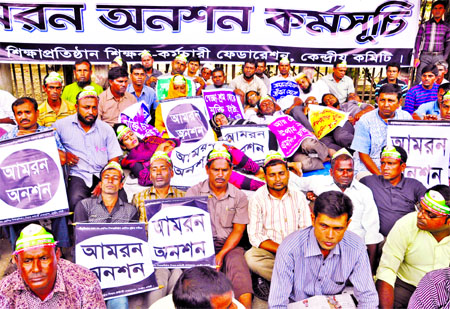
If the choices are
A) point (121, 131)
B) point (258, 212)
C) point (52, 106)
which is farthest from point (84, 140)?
point (258, 212)

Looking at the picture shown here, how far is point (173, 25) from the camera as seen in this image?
791cm

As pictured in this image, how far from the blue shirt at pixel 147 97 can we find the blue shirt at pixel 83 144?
2016 mm

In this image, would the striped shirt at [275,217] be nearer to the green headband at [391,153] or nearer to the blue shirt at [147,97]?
the green headband at [391,153]

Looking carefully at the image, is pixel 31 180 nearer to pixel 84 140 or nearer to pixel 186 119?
pixel 84 140

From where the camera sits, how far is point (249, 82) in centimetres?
789

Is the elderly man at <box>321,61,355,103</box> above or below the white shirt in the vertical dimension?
above

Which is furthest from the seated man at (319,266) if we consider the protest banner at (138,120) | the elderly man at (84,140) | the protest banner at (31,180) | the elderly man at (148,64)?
the elderly man at (148,64)

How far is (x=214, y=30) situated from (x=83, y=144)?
4.38 metres

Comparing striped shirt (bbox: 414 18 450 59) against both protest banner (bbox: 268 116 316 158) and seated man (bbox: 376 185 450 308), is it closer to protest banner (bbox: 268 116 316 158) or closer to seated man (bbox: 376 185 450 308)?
protest banner (bbox: 268 116 316 158)

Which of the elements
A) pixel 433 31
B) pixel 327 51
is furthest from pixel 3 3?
pixel 433 31

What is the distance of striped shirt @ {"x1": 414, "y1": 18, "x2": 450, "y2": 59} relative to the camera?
329 inches

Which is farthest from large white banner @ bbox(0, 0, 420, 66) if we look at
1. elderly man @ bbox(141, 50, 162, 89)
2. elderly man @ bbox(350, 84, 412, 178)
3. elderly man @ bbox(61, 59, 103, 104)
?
elderly man @ bbox(350, 84, 412, 178)

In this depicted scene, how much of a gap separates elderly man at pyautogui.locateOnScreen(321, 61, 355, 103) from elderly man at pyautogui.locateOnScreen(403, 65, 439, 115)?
4.07 feet

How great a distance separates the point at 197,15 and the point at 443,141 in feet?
16.9
